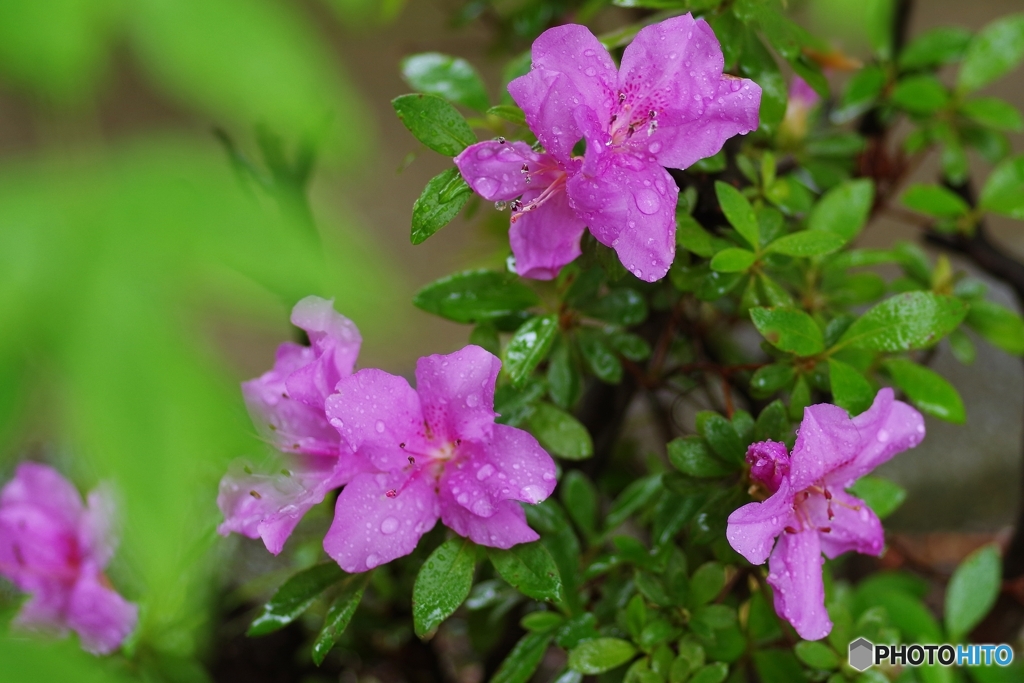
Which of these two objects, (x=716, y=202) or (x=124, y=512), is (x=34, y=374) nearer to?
(x=124, y=512)

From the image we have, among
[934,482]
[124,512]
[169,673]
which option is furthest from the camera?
[934,482]

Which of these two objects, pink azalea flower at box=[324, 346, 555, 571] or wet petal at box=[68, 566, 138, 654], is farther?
wet petal at box=[68, 566, 138, 654]

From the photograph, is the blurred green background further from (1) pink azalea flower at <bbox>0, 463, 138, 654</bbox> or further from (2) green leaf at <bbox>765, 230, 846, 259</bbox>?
(1) pink azalea flower at <bbox>0, 463, 138, 654</bbox>

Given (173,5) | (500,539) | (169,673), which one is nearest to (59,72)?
(173,5)

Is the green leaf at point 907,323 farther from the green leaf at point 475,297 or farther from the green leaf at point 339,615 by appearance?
the green leaf at point 339,615

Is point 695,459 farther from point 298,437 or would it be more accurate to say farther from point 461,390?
point 298,437

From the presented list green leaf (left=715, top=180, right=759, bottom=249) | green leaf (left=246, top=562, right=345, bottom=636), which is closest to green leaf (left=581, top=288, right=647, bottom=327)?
green leaf (left=715, top=180, right=759, bottom=249)
